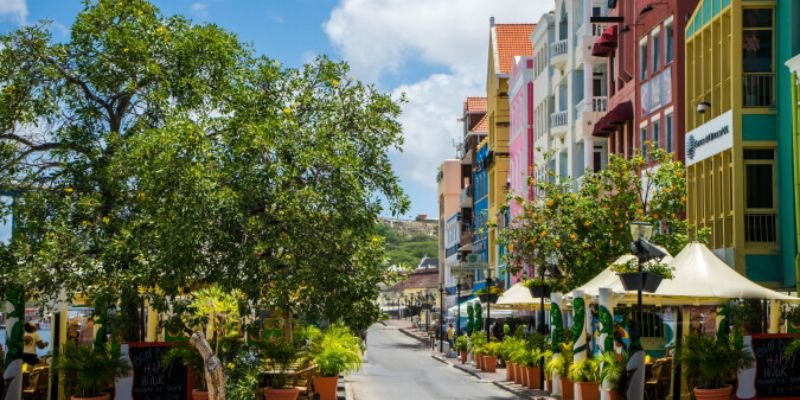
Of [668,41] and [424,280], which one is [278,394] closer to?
[668,41]

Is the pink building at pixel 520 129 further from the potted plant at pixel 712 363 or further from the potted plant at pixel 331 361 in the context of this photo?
the potted plant at pixel 712 363

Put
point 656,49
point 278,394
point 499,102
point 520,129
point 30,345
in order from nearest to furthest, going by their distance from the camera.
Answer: point 278,394 → point 30,345 → point 656,49 → point 520,129 → point 499,102

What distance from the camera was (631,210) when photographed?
3297 cm

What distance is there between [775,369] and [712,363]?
1.62 metres

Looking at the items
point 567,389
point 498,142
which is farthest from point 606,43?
point 498,142

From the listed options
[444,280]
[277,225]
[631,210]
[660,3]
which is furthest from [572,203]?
[444,280]

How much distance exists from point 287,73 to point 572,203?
10.9 metres

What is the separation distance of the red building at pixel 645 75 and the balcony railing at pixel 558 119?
7.41 meters

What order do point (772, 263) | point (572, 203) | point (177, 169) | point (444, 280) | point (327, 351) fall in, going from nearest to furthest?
point (177, 169) → point (327, 351) → point (772, 263) → point (572, 203) → point (444, 280)

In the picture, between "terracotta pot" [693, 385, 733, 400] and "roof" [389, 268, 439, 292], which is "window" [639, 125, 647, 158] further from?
"roof" [389, 268, 439, 292]

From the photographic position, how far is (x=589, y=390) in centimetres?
2586

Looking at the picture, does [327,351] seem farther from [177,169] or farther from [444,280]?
[444,280]

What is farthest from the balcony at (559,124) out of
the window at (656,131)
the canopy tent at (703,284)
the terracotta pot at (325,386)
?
the terracotta pot at (325,386)

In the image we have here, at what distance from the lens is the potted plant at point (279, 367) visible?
2297cm
